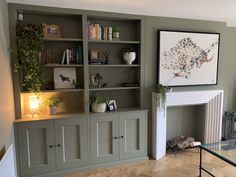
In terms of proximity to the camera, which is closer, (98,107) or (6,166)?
(6,166)

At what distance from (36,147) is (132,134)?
1368 millimetres

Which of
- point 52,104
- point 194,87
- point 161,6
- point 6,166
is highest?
point 161,6

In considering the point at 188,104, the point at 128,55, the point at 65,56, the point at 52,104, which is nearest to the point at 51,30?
the point at 65,56

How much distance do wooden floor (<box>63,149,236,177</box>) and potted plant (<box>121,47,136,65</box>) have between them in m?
1.58

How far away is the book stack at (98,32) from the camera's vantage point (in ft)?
Result: 9.20

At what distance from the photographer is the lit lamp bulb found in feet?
8.92

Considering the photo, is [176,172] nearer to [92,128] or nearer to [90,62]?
[92,128]

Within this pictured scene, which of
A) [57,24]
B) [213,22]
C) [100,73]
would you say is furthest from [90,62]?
[213,22]

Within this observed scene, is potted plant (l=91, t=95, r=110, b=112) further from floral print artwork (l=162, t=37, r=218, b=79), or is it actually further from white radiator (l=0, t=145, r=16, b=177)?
white radiator (l=0, t=145, r=16, b=177)

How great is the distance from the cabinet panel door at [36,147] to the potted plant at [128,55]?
1416mm

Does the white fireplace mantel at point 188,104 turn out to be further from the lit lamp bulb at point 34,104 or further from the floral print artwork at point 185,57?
the lit lamp bulb at point 34,104

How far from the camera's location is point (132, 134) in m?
3.02

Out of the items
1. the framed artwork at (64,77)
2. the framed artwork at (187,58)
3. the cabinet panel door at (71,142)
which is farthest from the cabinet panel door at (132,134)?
the framed artwork at (64,77)

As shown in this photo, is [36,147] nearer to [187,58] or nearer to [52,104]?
[52,104]
